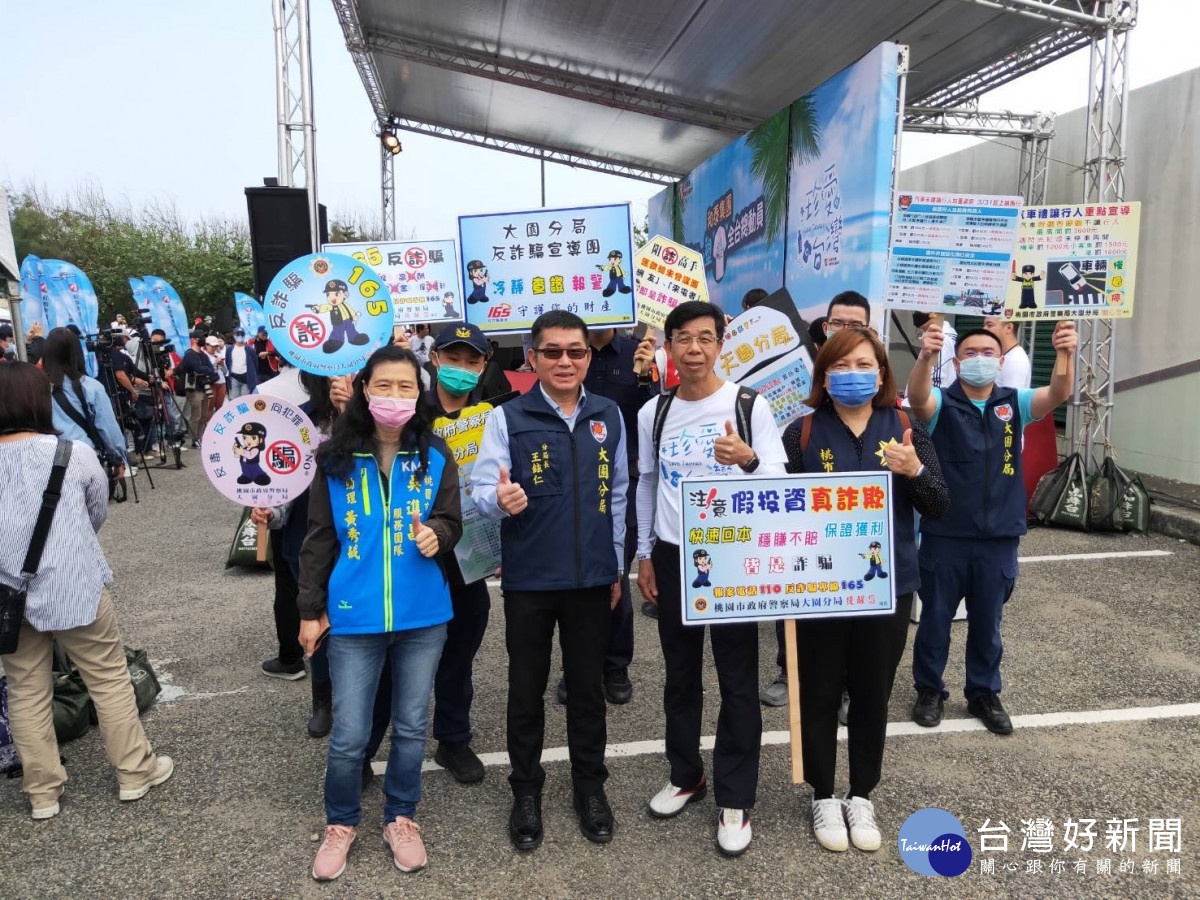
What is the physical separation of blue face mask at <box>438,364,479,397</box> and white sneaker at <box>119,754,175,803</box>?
195 cm

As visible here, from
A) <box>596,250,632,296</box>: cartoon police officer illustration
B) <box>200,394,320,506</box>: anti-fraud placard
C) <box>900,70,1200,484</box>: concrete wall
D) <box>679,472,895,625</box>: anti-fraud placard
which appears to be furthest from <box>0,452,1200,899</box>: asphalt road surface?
<box>900,70,1200,484</box>: concrete wall

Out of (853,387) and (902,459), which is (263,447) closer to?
(853,387)

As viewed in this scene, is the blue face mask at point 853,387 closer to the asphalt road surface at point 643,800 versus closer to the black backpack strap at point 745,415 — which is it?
the black backpack strap at point 745,415

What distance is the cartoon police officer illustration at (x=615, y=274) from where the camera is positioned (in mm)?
4191

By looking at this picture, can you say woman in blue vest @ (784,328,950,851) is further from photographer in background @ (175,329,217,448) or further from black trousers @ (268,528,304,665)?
photographer in background @ (175,329,217,448)

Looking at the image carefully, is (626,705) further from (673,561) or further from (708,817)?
(673,561)

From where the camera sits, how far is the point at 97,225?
3216cm

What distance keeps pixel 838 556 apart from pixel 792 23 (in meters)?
8.03

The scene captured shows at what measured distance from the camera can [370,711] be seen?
2.64m

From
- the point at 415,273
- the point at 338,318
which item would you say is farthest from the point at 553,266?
the point at 338,318

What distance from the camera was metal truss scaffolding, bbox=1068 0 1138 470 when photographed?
23.4 feet

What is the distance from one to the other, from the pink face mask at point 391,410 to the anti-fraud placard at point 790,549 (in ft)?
3.26

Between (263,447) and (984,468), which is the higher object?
(263,447)

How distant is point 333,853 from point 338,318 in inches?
84.8
